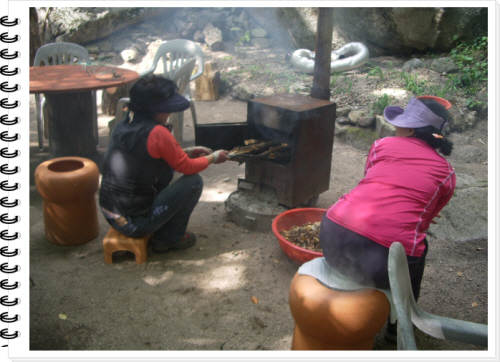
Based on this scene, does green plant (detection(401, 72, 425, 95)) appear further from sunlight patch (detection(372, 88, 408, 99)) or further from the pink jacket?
the pink jacket

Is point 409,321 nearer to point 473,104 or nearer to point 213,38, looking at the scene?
point 473,104

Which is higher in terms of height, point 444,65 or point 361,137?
point 444,65

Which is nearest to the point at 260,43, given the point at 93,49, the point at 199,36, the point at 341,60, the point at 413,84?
the point at 199,36

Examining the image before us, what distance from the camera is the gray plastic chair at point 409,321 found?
1.81m

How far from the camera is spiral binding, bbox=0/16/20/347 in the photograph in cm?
190

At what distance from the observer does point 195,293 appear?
10.1 feet

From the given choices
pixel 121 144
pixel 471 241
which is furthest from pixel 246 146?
pixel 471 241

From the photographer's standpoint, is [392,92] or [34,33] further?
[392,92]

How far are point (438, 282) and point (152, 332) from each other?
2.17 metres

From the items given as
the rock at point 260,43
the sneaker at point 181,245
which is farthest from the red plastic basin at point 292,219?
the rock at point 260,43

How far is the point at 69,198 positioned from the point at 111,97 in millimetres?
4075

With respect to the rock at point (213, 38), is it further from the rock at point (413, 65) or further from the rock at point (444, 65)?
the rock at point (444, 65)

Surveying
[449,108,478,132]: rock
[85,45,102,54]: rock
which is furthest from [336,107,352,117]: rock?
[85,45,102,54]: rock

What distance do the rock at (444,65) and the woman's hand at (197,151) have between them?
5.26 metres
